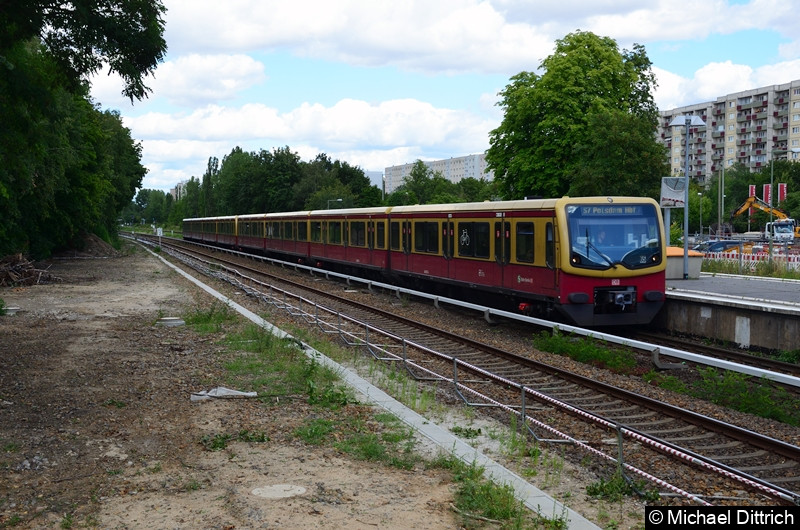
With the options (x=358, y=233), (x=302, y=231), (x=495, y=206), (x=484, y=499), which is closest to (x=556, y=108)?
(x=302, y=231)

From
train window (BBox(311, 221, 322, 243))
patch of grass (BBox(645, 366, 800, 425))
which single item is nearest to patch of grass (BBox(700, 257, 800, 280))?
patch of grass (BBox(645, 366, 800, 425))

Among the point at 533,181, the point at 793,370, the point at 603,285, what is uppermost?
the point at 533,181

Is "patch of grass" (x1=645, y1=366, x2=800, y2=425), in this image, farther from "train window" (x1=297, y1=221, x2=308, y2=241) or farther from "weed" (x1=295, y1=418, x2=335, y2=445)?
"train window" (x1=297, y1=221, x2=308, y2=241)

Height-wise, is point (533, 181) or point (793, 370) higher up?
point (533, 181)

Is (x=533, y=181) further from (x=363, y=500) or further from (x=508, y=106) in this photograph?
(x=363, y=500)

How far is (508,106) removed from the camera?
1746 inches

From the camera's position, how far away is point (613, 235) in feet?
52.9

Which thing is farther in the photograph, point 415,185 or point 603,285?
point 415,185

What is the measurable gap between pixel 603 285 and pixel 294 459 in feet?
31.9

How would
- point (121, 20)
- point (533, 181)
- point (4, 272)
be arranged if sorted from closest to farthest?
point (121, 20)
point (4, 272)
point (533, 181)

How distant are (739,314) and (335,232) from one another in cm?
1889

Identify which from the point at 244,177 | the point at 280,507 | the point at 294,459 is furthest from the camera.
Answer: the point at 244,177

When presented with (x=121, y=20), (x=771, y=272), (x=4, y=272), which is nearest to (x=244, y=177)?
(x=4, y=272)

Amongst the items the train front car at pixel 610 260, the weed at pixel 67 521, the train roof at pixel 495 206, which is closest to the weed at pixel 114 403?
the weed at pixel 67 521
